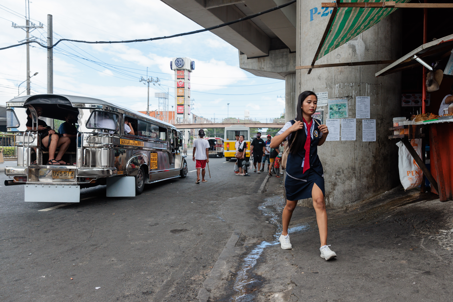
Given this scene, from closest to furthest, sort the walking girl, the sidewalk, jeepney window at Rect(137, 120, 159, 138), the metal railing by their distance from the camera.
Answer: the sidewalk < the walking girl < jeepney window at Rect(137, 120, 159, 138) < the metal railing

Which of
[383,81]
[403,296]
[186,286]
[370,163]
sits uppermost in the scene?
[383,81]

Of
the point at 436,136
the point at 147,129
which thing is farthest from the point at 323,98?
the point at 147,129

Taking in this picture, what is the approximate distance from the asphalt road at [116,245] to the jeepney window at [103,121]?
1.80 metres

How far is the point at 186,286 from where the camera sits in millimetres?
3160

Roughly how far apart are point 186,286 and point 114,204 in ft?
15.6

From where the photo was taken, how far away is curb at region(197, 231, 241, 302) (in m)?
2.95

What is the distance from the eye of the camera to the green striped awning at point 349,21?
3.99 metres

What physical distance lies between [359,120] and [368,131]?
270 millimetres

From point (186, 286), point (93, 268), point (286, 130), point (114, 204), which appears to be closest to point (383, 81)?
point (286, 130)

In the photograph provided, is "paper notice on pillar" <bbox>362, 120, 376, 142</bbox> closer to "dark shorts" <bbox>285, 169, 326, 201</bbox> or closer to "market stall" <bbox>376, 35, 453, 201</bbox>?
"market stall" <bbox>376, 35, 453, 201</bbox>

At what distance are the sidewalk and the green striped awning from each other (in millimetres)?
2791

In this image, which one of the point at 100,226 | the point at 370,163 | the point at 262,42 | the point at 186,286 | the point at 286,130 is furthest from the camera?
the point at 262,42

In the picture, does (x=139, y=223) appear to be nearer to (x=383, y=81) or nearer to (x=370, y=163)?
(x=370, y=163)

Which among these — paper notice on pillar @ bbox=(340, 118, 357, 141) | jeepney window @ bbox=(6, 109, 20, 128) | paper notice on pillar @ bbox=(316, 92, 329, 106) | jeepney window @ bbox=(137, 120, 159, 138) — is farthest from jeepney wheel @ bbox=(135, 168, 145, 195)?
paper notice on pillar @ bbox=(340, 118, 357, 141)
